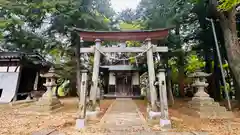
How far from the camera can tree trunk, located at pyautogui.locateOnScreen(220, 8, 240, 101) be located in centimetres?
885

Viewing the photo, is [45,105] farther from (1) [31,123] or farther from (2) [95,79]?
(2) [95,79]

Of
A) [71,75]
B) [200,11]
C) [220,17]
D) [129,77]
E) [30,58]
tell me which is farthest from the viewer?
[129,77]

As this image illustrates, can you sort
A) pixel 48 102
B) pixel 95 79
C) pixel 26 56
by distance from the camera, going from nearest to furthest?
pixel 95 79 → pixel 48 102 → pixel 26 56

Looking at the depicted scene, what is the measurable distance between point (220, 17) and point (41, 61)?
44.4 ft

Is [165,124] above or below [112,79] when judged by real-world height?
below

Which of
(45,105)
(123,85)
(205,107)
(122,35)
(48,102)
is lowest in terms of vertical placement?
(205,107)

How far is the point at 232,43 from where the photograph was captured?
29.9 feet

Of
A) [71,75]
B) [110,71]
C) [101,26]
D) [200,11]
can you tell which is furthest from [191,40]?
[71,75]

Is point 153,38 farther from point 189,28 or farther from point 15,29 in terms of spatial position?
point 15,29

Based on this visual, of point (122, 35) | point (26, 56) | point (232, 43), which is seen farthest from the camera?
point (26, 56)

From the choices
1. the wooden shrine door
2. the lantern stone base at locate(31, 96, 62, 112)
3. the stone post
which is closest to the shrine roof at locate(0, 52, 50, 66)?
the lantern stone base at locate(31, 96, 62, 112)

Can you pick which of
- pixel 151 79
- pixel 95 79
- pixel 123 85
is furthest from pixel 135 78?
pixel 95 79

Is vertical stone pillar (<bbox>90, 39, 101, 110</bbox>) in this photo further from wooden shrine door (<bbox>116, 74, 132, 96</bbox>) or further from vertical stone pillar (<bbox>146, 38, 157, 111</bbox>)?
wooden shrine door (<bbox>116, 74, 132, 96</bbox>)

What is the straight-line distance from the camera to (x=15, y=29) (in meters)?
12.9
